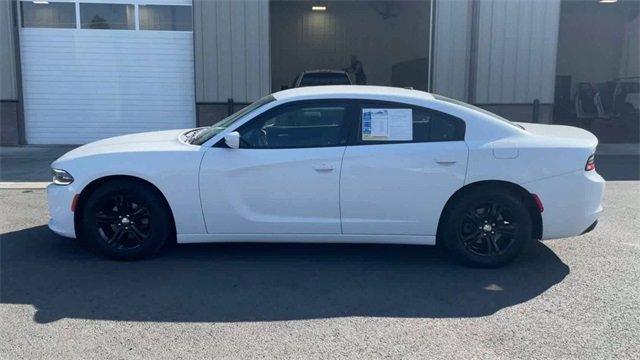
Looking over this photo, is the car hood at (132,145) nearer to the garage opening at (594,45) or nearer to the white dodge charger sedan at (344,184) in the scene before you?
the white dodge charger sedan at (344,184)

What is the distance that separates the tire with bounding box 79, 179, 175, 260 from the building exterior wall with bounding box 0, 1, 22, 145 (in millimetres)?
8893

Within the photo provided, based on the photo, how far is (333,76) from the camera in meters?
13.4

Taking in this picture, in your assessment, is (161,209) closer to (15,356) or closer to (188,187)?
(188,187)

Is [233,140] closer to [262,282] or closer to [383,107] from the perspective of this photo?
[262,282]

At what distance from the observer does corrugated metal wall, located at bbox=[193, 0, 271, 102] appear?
12.9 meters

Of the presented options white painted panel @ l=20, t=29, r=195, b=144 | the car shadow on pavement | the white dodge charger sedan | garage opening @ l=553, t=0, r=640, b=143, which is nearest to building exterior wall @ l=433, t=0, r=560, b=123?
garage opening @ l=553, t=0, r=640, b=143

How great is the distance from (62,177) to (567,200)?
4.33 m

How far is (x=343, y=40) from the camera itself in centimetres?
2342

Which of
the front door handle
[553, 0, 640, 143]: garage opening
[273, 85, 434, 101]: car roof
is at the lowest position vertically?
the front door handle

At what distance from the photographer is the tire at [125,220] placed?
5.11 metres

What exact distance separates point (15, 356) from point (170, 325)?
927 mm

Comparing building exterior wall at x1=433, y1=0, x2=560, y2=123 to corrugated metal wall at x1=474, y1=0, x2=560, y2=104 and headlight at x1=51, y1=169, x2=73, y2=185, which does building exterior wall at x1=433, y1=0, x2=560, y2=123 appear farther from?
headlight at x1=51, y1=169, x2=73, y2=185

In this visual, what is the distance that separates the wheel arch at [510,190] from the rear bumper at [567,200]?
2.3 inches

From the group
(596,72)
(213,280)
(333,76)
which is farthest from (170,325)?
(596,72)
